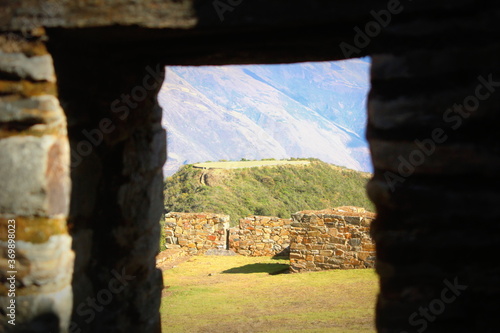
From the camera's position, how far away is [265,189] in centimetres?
3538

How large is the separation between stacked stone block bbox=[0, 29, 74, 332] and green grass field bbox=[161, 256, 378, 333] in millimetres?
3687

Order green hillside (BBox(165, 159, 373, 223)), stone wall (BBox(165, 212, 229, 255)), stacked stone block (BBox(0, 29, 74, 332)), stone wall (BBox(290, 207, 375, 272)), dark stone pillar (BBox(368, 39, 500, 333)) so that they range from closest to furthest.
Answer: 1. dark stone pillar (BBox(368, 39, 500, 333))
2. stacked stone block (BBox(0, 29, 74, 332))
3. stone wall (BBox(290, 207, 375, 272))
4. stone wall (BBox(165, 212, 229, 255))
5. green hillside (BBox(165, 159, 373, 223))

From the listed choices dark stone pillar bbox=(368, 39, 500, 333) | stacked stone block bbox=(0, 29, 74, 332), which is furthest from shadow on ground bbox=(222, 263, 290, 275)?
dark stone pillar bbox=(368, 39, 500, 333)

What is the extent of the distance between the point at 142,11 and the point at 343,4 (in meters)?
0.70

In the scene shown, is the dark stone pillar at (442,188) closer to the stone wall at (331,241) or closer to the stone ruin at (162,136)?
the stone ruin at (162,136)

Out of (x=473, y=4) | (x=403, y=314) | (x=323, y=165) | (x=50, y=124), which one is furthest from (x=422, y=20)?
(x=323, y=165)

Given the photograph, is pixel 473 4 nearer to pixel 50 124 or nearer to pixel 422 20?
pixel 422 20

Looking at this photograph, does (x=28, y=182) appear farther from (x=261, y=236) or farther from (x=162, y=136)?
(x=261, y=236)

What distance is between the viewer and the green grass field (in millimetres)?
5547

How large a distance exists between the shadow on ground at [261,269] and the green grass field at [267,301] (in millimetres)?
19

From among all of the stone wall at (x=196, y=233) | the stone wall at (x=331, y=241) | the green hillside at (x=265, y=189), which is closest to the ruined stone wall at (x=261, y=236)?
the stone wall at (x=196, y=233)

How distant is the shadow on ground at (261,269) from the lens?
9612mm

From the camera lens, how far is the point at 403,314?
1.58 meters

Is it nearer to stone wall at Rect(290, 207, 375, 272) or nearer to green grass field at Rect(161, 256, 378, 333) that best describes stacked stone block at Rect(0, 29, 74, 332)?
green grass field at Rect(161, 256, 378, 333)
